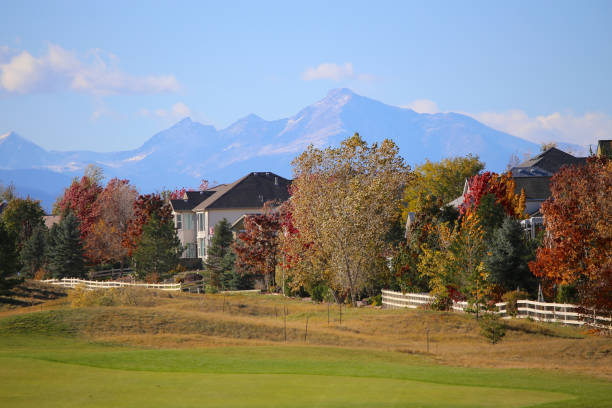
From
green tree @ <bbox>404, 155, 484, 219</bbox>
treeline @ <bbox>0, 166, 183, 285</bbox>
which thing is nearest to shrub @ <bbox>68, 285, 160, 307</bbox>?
treeline @ <bbox>0, 166, 183, 285</bbox>

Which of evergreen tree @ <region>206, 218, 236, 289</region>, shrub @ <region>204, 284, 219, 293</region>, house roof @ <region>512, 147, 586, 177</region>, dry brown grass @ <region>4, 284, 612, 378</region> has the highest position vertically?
house roof @ <region>512, 147, 586, 177</region>

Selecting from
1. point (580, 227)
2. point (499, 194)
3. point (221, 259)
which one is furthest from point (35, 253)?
point (580, 227)

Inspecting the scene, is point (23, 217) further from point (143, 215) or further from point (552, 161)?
point (552, 161)

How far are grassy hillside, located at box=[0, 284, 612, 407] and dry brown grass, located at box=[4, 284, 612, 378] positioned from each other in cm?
6

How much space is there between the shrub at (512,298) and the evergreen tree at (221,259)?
30633 millimetres

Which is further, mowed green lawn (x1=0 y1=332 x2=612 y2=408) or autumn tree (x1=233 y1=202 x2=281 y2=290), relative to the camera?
autumn tree (x1=233 y1=202 x2=281 y2=290)

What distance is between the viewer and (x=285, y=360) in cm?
2423

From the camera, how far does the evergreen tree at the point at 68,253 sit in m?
74.6

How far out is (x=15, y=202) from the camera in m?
93.8

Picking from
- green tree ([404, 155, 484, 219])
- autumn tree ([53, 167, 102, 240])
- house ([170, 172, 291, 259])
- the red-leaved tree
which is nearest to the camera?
the red-leaved tree

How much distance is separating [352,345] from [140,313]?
1101 cm

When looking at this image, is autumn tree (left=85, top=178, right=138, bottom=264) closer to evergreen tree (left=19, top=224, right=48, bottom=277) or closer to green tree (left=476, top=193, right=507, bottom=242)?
evergreen tree (left=19, top=224, right=48, bottom=277)

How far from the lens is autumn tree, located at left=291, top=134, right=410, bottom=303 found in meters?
46.6

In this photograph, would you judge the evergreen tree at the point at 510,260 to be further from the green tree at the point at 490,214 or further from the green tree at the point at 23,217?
the green tree at the point at 23,217
